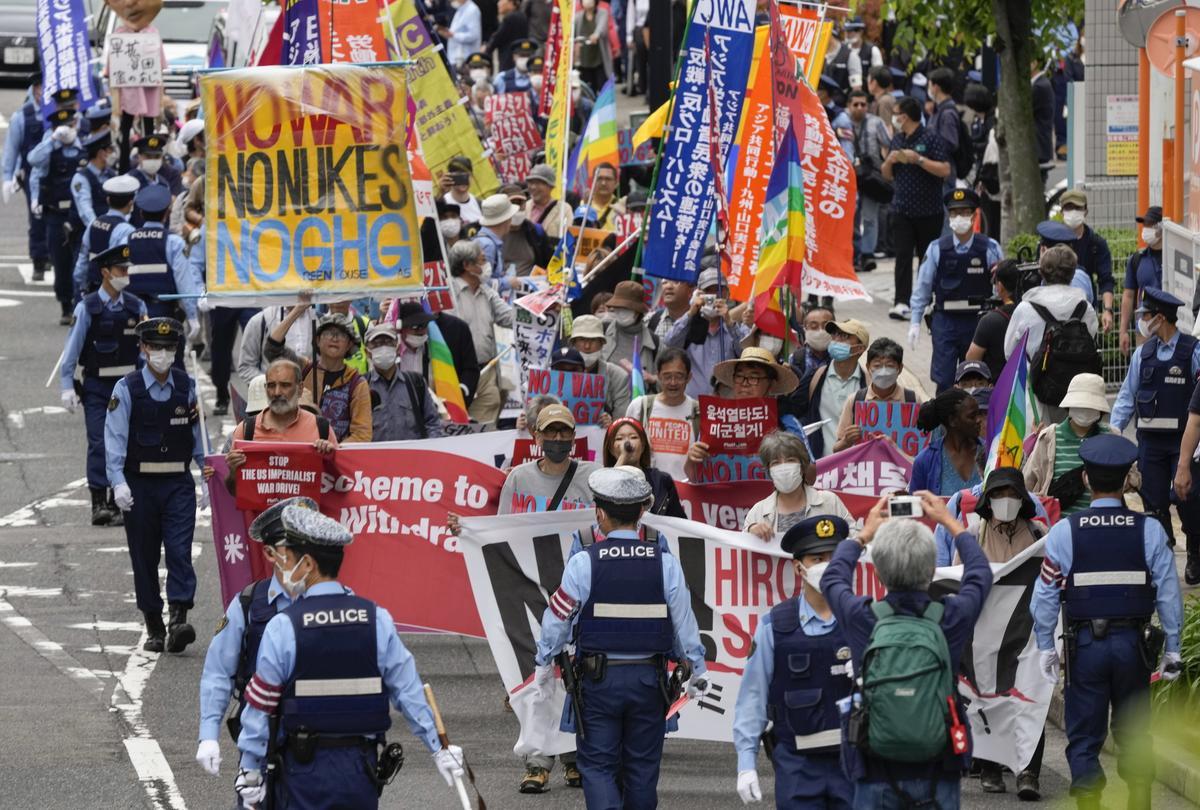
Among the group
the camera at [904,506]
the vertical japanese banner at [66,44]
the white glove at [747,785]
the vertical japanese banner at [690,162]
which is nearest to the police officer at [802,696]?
the white glove at [747,785]

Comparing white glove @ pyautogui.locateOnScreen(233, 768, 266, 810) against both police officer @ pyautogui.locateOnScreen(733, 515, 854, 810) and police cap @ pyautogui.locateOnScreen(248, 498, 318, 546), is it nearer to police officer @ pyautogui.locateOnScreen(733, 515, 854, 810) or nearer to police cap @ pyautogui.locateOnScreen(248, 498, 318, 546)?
police cap @ pyautogui.locateOnScreen(248, 498, 318, 546)

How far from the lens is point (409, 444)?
40.5 feet

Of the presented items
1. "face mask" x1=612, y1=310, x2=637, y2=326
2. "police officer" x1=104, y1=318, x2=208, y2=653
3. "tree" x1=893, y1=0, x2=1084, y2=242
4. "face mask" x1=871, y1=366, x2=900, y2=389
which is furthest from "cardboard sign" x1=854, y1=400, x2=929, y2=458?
"tree" x1=893, y1=0, x2=1084, y2=242

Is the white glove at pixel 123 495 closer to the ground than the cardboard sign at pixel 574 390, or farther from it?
closer to the ground

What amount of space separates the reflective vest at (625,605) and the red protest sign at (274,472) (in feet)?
11.9

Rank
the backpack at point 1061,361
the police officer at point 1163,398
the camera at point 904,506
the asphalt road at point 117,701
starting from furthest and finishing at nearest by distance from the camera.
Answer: the police officer at point 1163,398 < the backpack at point 1061,361 < the asphalt road at point 117,701 < the camera at point 904,506

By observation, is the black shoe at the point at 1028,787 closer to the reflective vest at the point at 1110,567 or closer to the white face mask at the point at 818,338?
the reflective vest at the point at 1110,567

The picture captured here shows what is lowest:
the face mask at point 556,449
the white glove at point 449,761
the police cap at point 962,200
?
the white glove at point 449,761

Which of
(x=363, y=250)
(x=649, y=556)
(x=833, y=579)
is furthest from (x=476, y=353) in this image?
(x=833, y=579)

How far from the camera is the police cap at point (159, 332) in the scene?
507 inches

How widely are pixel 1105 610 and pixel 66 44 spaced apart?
18535 millimetres

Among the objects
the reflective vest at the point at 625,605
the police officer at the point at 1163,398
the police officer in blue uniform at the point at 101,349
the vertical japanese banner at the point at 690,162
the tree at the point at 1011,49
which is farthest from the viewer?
the tree at the point at 1011,49

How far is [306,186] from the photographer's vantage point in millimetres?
12938

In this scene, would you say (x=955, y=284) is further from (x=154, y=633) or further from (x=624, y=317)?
(x=154, y=633)
